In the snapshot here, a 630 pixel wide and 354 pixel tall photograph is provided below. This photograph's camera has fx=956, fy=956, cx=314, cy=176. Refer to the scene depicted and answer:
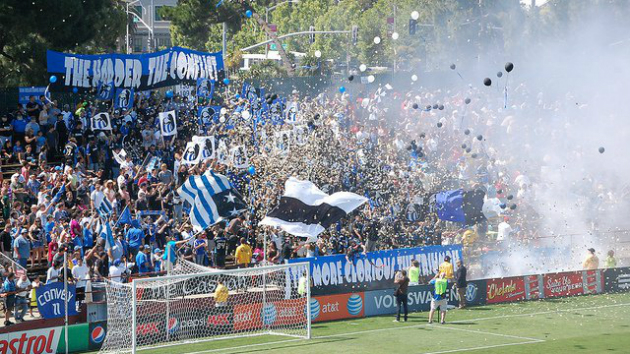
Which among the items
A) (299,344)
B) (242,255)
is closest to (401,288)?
(299,344)

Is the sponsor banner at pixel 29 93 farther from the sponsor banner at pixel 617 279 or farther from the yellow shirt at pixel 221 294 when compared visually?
the sponsor banner at pixel 617 279

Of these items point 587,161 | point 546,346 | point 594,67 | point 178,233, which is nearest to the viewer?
point 546,346

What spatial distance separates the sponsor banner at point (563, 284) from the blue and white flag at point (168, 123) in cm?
1262

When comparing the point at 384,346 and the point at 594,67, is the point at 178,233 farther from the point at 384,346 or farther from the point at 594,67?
the point at 594,67

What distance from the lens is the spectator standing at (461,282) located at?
91.0 ft

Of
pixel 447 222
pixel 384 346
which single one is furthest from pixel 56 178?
pixel 447 222

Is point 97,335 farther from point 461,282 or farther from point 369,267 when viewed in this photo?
point 461,282

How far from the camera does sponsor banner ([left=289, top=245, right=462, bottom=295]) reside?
2686 cm

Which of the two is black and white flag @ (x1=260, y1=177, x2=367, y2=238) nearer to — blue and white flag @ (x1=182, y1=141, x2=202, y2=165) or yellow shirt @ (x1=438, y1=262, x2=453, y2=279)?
blue and white flag @ (x1=182, y1=141, x2=202, y2=165)

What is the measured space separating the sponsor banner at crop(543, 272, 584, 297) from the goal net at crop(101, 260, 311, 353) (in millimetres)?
8824

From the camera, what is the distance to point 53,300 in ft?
75.1

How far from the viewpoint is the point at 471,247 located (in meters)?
31.1

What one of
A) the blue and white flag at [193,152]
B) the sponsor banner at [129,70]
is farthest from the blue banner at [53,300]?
the sponsor banner at [129,70]

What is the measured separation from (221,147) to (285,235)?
3263mm
